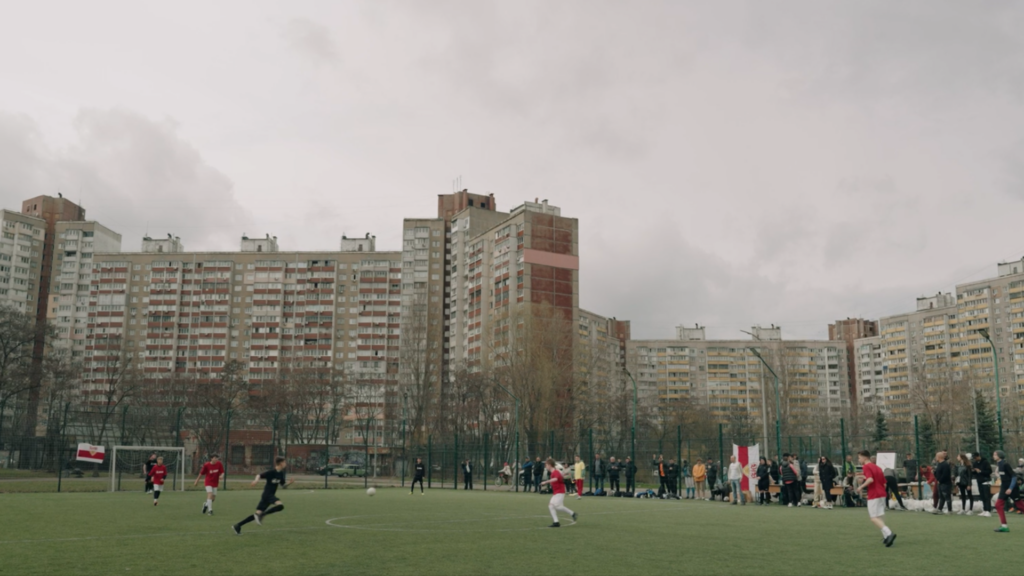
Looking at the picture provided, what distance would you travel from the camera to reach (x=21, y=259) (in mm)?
146125

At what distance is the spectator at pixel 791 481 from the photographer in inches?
1220

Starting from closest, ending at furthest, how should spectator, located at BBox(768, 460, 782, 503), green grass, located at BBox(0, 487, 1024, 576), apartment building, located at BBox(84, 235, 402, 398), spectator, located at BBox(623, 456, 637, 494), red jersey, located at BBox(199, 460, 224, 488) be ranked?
green grass, located at BBox(0, 487, 1024, 576) < red jersey, located at BBox(199, 460, 224, 488) < spectator, located at BBox(768, 460, 782, 503) < spectator, located at BBox(623, 456, 637, 494) < apartment building, located at BBox(84, 235, 402, 398)

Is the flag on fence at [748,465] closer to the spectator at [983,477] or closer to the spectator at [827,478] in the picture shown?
the spectator at [827,478]

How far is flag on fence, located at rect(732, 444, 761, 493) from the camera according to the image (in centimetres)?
3350

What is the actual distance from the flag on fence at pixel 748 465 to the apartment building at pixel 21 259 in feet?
465

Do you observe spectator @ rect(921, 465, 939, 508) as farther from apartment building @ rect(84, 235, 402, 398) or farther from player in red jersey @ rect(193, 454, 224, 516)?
apartment building @ rect(84, 235, 402, 398)

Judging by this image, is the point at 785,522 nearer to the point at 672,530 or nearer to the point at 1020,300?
the point at 672,530

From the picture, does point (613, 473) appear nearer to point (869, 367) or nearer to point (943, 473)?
point (943, 473)

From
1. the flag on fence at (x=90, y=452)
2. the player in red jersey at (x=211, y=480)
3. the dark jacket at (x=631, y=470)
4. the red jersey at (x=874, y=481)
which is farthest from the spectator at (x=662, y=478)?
the flag on fence at (x=90, y=452)

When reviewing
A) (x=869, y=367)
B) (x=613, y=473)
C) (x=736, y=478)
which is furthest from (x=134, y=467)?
(x=869, y=367)

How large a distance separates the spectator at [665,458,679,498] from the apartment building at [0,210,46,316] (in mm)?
137332

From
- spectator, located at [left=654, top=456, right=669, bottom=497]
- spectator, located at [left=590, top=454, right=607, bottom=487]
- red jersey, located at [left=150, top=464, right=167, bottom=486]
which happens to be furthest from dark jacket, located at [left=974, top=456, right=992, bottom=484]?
red jersey, located at [left=150, top=464, right=167, bottom=486]

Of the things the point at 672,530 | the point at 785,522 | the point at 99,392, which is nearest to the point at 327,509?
the point at 672,530

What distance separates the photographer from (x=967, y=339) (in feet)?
531
